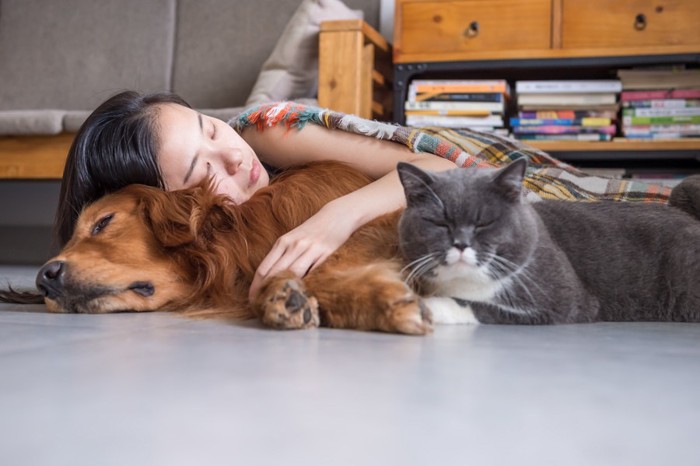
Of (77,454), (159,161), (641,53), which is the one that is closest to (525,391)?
(77,454)

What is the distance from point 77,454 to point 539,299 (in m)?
0.87

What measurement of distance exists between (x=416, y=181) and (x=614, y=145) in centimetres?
221

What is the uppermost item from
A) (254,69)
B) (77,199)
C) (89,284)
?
(254,69)

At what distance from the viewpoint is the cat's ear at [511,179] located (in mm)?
1237

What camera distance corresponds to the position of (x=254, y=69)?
4.09 m

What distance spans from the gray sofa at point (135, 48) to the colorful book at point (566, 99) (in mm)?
1073

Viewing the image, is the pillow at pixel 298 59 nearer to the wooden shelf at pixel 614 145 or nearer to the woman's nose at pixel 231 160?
the wooden shelf at pixel 614 145

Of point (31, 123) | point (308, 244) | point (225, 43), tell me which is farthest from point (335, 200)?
point (225, 43)

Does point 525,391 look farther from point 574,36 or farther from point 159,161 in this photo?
point 574,36

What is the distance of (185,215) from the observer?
4.63 ft

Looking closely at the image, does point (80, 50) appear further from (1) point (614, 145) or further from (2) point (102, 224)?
(2) point (102, 224)

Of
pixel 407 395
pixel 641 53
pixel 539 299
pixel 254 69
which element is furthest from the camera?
pixel 254 69

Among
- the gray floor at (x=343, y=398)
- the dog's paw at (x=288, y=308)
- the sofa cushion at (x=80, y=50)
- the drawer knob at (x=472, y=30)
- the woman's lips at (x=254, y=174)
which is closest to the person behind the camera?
the gray floor at (x=343, y=398)

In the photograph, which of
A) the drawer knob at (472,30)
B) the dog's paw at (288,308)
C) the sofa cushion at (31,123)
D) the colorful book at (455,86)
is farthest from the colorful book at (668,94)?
the dog's paw at (288,308)
